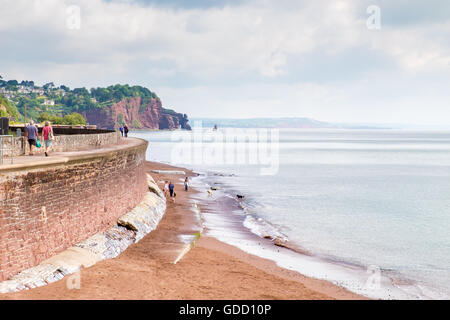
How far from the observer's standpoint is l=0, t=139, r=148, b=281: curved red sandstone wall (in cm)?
1211

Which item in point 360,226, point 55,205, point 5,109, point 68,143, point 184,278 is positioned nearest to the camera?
point 55,205

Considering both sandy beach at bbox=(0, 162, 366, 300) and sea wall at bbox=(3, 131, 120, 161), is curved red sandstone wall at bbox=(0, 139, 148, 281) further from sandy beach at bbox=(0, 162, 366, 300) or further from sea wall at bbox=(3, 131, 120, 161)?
sea wall at bbox=(3, 131, 120, 161)

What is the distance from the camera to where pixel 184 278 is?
52.1 ft

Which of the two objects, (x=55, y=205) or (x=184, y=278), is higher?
(x=55, y=205)

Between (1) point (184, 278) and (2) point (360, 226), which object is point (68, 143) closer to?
(1) point (184, 278)

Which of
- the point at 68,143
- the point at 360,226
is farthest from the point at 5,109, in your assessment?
the point at 360,226

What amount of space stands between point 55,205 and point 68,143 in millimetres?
6688

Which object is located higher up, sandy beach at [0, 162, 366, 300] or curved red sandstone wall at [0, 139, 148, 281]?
curved red sandstone wall at [0, 139, 148, 281]

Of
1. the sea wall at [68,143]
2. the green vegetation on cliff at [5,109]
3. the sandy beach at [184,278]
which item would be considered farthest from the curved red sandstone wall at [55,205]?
the green vegetation on cliff at [5,109]

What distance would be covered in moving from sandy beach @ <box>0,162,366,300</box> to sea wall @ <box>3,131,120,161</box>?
16.8 feet

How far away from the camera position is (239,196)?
40031 mm

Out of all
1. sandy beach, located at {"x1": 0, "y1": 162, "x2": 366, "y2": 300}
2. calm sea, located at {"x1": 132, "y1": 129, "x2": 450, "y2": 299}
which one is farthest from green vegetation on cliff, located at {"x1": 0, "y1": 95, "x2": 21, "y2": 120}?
sandy beach, located at {"x1": 0, "y1": 162, "x2": 366, "y2": 300}
